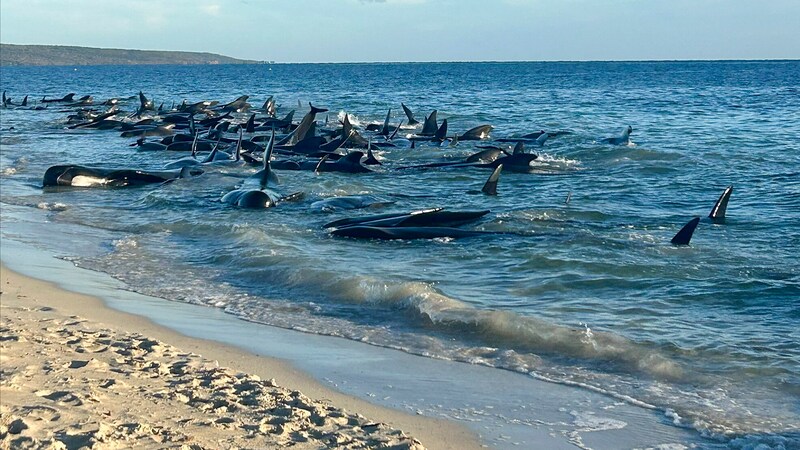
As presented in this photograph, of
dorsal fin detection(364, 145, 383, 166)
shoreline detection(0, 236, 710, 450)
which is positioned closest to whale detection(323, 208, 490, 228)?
shoreline detection(0, 236, 710, 450)

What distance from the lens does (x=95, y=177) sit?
16.2m

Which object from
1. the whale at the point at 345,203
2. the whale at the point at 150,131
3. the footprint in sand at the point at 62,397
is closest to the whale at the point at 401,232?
the whale at the point at 345,203

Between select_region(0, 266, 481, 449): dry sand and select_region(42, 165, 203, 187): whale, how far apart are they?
9366 millimetres

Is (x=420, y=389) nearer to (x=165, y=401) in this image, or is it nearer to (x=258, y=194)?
(x=165, y=401)

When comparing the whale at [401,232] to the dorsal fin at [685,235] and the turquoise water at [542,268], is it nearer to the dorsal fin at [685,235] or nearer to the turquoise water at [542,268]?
the turquoise water at [542,268]

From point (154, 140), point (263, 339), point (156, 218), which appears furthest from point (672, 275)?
point (154, 140)

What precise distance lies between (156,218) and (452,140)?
36.4 feet

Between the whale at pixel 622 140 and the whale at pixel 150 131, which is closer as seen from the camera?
the whale at pixel 622 140

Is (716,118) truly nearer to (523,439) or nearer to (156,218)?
(156,218)

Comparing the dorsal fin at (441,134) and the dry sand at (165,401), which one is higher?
the dorsal fin at (441,134)

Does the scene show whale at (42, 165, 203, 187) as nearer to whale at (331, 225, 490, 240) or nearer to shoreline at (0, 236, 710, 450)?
whale at (331, 225, 490, 240)

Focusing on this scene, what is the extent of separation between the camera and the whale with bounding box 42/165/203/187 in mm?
16109

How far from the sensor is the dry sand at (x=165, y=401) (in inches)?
183

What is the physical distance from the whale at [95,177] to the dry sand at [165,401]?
937 cm
